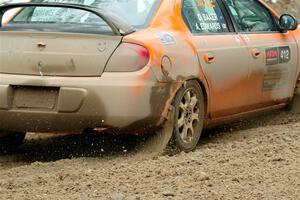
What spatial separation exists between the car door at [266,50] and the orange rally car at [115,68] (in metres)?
0.41

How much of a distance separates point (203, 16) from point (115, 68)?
1.40m

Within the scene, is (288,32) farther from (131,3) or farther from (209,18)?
(131,3)

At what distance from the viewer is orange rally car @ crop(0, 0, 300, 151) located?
231 inches

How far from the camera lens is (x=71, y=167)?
229 inches

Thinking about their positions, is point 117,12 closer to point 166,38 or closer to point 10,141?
point 166,38

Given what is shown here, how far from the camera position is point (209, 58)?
6.62m

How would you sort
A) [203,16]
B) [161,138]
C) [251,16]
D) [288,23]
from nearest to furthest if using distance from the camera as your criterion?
[161,138]
[203,16]
[251,16]
[288,23]

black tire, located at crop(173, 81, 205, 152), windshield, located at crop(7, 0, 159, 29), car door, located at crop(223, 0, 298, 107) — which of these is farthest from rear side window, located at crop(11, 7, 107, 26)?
car door, located at crop(223, 0, 298, 107)

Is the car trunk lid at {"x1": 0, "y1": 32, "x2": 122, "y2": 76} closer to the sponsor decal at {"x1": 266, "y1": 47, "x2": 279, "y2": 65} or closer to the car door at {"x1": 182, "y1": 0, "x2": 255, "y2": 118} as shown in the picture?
the car door at {"x1": 182, "y1": 0, "x2": 255, "y2": 118}

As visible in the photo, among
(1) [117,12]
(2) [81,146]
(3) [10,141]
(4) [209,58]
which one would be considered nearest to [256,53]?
(4) [209,58]

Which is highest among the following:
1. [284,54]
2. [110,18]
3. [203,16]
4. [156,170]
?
[110,18]

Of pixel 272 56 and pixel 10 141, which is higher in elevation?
pixel 272 56

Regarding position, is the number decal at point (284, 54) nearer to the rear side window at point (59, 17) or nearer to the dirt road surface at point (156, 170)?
the dirt road surface at point (156, 170)

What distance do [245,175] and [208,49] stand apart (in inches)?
64.5
